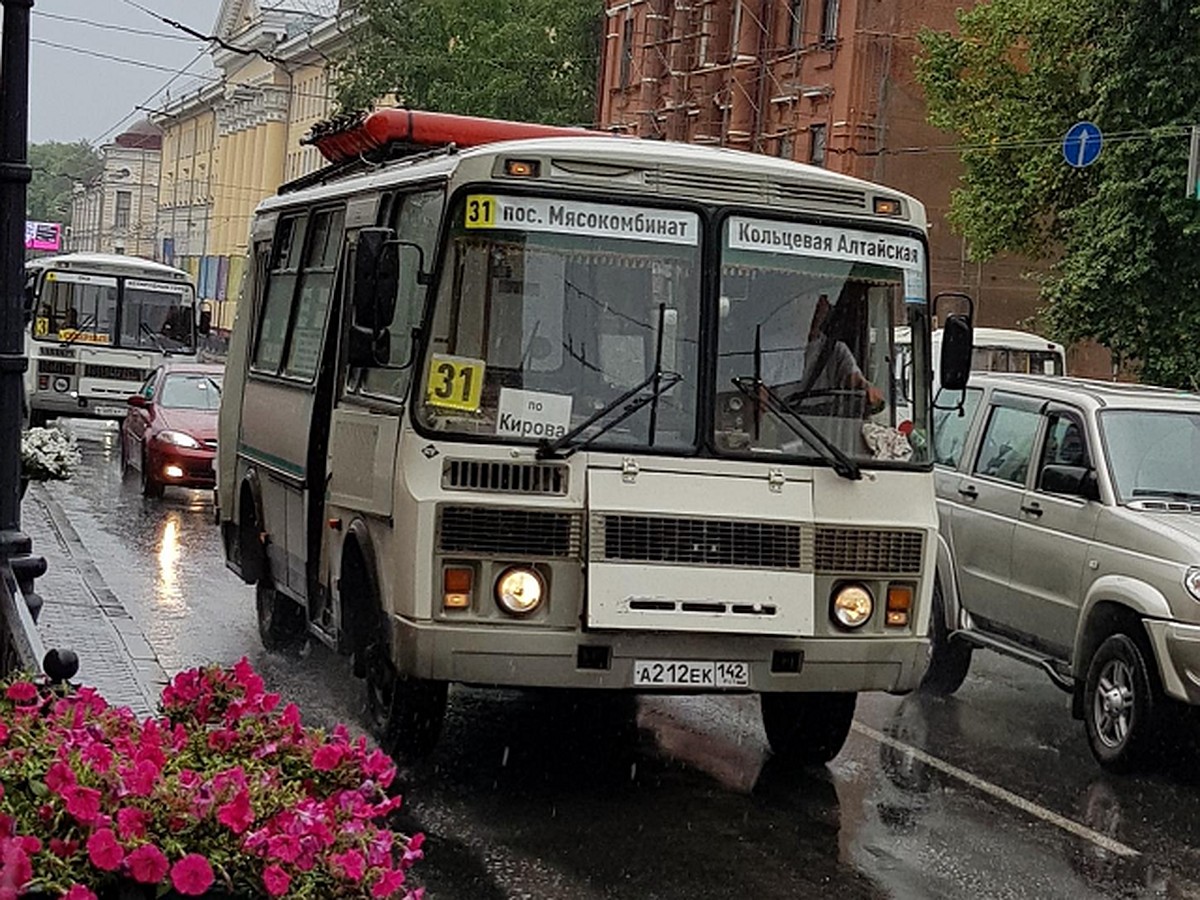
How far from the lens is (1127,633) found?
10891mm

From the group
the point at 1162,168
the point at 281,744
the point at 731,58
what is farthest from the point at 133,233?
the point at 281,744

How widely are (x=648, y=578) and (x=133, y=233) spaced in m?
128

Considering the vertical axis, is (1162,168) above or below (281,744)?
above

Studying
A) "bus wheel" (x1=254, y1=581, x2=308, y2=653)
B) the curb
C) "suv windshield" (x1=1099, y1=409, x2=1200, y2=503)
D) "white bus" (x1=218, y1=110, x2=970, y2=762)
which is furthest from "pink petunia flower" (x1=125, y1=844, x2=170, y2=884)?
"bus wheel" (x1=254, y1=581, x2=308, y2=653)

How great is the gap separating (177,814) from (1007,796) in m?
7.07

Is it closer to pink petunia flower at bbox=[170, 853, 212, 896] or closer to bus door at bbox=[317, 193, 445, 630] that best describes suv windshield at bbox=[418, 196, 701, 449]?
bus door at bbox=[317, 193, 445, 630]

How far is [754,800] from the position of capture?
368 inches

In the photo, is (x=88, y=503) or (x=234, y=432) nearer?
(x=234, y=432)

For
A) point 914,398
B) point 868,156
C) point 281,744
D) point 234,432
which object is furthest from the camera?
point 868,156

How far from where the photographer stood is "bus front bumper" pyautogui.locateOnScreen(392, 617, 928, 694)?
8.67m

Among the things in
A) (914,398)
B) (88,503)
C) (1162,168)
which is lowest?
(88,503)

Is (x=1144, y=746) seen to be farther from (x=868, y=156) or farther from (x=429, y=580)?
(x=868, y=156)

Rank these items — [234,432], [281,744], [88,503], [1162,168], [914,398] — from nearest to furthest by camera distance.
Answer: [281,744]
[914,398]
[234,432]
[88,503]
[1162,168]

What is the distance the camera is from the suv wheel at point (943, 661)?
13.1 meters
